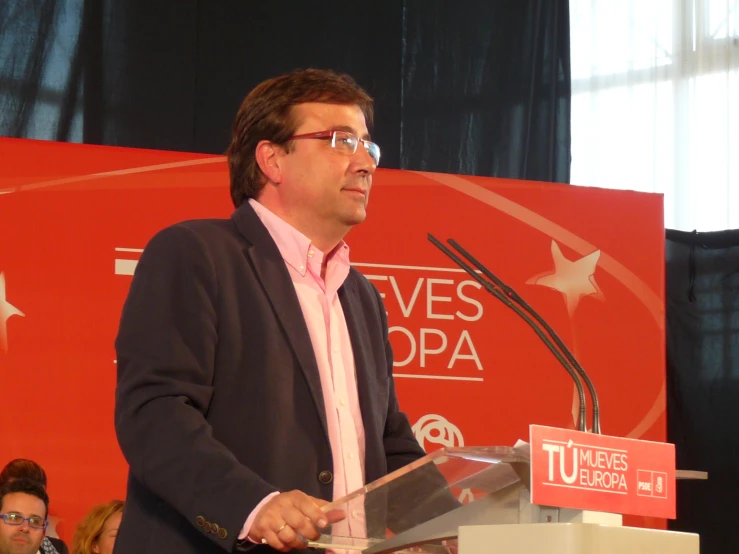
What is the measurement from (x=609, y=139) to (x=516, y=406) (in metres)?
2.43

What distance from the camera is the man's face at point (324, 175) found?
204 centimetres

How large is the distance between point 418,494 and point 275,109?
36.5 inches

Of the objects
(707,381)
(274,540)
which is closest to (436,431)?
(707,381)

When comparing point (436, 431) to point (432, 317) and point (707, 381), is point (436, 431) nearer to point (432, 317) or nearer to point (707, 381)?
point (432, 317)

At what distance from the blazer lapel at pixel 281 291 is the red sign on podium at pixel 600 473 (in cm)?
53

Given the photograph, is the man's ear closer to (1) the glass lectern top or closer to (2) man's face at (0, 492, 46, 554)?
(1) the glass lectern top

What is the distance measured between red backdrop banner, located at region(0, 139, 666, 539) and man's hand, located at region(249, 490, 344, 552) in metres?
2.46

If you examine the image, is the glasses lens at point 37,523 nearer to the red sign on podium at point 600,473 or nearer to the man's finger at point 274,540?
the man's finger at point 274,540

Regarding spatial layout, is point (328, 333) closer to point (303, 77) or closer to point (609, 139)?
point (303, 77)

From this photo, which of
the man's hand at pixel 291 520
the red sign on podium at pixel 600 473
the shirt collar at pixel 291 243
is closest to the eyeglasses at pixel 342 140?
the shirt collar at pixel 291 243

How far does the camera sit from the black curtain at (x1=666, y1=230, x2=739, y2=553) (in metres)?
5.26

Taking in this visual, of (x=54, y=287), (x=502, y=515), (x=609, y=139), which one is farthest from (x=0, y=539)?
(x=609, y=139)

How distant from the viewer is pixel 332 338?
6.27 feet

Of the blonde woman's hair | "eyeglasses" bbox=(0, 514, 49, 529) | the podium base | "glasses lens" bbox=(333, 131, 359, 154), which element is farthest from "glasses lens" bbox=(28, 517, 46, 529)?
the podium base
